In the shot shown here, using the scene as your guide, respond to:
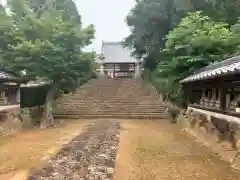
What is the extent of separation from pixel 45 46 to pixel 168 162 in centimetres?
850

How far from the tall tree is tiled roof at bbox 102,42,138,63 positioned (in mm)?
23000

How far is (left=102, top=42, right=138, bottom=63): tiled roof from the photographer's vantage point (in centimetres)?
→ 3853

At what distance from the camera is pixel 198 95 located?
39.9 feet

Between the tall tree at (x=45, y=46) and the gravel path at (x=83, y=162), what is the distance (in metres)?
5.13

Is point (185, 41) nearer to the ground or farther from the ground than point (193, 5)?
nearer to the ground

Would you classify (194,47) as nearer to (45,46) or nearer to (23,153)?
(45,46)

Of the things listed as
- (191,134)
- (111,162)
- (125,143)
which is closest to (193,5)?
(191,134)

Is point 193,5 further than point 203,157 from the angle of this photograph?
Yes

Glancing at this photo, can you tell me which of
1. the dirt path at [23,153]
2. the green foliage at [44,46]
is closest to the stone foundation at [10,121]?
the dirt path at [23,153]

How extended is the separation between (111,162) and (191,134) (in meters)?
5.97

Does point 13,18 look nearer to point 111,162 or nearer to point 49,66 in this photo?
point 49,66

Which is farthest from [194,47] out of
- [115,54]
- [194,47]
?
[115,54]

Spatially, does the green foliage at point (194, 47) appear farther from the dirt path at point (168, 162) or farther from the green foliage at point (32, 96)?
the green foliage at point (32, 96)

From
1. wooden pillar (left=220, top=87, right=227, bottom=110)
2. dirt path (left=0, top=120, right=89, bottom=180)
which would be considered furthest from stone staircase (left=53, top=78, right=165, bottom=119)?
wooden pillar (left=220, top=87, right=227, bottom=110)
